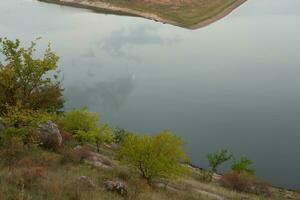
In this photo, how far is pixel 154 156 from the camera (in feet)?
84.3

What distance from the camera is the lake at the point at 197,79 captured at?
152 ft

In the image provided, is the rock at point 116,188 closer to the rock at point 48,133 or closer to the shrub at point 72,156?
the shrub at point 72,156

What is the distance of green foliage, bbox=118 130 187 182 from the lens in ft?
82.5

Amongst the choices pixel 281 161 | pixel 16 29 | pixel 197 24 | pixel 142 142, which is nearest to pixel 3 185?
pixel 142 142

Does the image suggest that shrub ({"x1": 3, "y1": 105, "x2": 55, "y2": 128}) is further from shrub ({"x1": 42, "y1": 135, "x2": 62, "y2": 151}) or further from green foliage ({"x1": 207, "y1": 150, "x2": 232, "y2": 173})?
green foliage ({"x1": 207, "y1": 150, "x2": 232, "y2": 173})

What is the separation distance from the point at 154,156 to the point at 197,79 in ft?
118

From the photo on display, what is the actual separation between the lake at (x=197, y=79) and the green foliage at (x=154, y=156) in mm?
16889

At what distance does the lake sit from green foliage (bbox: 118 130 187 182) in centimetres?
1689

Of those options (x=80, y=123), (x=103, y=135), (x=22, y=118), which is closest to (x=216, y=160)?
(x=103, y=135)

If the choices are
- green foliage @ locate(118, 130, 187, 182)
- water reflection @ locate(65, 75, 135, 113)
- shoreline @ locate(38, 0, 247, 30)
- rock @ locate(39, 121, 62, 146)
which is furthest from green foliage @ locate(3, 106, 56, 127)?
shoreline @ locate(38, 0, 247, 30)

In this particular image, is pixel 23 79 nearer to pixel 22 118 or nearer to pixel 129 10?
pixel 22 118

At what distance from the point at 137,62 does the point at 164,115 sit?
17.6m

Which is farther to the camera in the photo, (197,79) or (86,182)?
(197,79)

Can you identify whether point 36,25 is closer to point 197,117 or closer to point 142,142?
point 197,117
